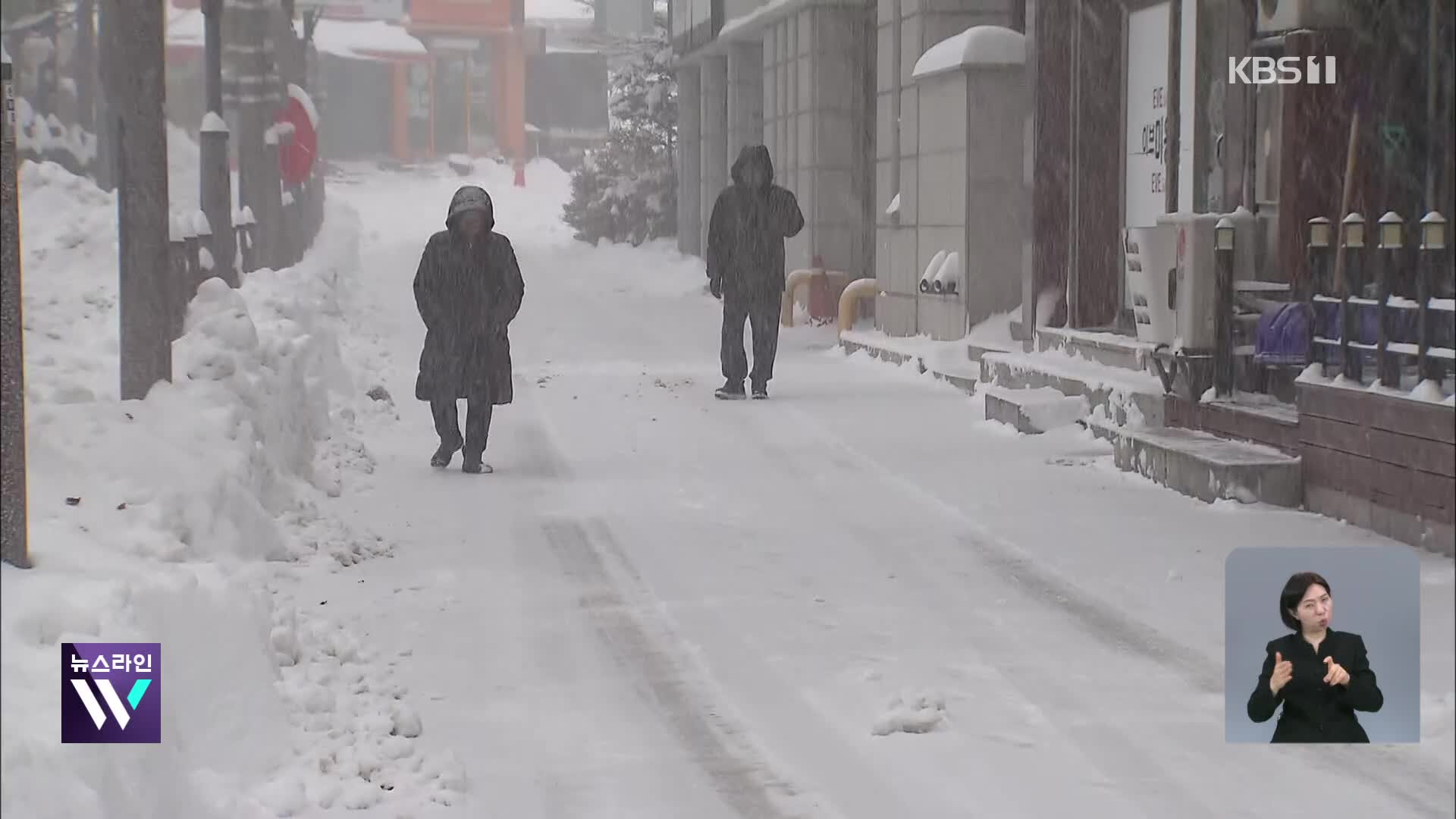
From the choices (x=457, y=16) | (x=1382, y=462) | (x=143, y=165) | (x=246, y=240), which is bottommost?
(x=1382, y=462)

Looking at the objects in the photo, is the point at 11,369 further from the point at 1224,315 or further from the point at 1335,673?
the point at 1224,315

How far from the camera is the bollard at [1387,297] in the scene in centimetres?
670

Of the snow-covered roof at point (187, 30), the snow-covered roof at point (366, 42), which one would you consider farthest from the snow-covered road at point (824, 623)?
the snow-covered roof at point (366, 42)

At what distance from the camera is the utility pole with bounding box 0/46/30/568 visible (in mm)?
5207

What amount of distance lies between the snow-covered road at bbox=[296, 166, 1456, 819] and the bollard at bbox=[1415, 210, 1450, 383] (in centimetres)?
78

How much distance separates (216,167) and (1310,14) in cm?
963

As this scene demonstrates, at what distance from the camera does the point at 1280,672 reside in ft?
7.79

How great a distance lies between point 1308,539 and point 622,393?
9134 millimetres

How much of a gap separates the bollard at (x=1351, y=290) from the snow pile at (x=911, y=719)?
277 cm

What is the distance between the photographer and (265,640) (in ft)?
19.1

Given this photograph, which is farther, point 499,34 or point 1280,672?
point 499,34

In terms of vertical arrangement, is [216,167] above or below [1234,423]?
above

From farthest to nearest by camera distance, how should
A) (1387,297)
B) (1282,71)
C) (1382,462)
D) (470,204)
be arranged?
(1282,71)
(470,204)
(1382,462)
(1387,297)

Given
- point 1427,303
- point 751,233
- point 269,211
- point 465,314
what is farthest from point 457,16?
point 1427,303
